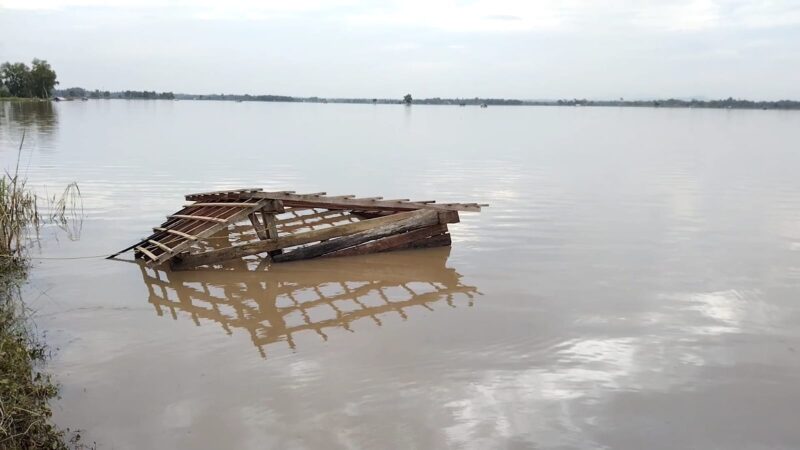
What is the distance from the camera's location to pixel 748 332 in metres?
7.42

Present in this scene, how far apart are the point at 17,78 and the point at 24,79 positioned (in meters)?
1.09

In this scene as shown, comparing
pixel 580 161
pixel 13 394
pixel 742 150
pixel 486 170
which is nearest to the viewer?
pixel 13 394

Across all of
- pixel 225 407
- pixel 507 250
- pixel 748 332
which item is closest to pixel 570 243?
pixel 507 250

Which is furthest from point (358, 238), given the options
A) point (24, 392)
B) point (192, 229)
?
point (24, 392)

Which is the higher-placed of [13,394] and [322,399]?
[13,394]

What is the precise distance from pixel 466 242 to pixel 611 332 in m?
4.85

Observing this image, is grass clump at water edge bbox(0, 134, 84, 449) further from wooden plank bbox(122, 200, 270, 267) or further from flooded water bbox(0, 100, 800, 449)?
wooden plank bbox(122, 200, 270, 267)

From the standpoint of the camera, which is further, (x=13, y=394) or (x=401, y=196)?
(x=401, y=196)

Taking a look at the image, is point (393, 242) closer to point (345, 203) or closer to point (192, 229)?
point (345, 203)

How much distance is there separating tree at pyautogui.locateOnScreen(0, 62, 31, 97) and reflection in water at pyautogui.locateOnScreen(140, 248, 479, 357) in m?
108

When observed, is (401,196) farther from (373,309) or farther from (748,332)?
(748,332)

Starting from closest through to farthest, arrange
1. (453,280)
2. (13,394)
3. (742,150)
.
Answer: (13,394) < (453,280) < (742,150)

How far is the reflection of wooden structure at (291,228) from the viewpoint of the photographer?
968cm

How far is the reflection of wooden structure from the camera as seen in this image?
968 centimetres
